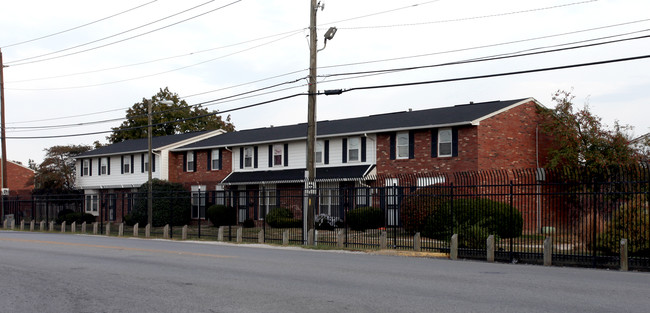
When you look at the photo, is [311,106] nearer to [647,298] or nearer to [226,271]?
[226,271]

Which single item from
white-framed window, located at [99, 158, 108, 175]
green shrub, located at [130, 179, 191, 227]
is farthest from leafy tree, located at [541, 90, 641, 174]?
white-framed window, located at [99, 158, 108, 175]

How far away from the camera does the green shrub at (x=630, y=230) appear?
16.8 metres

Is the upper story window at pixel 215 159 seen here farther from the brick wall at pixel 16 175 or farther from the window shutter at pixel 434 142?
the brick wall at pixel 16 175

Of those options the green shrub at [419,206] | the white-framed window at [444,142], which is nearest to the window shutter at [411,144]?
the white-framed window at [444,142]

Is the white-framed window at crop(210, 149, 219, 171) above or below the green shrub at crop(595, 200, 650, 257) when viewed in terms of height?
above

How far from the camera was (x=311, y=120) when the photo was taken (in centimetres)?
2494

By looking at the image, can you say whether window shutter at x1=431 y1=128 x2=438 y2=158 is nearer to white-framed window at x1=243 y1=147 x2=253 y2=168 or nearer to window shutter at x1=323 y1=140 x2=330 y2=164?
window shutter at x1=323 y1=140 x2=330 y2=164

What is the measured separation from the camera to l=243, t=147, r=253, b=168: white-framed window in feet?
147

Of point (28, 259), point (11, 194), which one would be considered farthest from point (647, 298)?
point (11, 194)

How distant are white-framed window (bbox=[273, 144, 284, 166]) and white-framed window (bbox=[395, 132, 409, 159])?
9335mm

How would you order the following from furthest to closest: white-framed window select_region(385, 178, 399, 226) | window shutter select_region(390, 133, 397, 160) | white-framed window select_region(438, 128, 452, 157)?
window shutter select_region(390, 133, 397, 160) < white-framed window select_region(438, 128, 452, 157) < white-framed window select_region(385, 178, 399, 226)

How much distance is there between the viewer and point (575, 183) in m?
17.3

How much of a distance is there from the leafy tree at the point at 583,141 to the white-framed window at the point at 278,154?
52.4 ft

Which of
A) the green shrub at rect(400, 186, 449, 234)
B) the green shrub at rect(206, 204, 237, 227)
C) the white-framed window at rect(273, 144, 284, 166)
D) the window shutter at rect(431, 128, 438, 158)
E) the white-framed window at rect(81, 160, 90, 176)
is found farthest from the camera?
the white-framed window at rect(81, 160, 90, 176)
